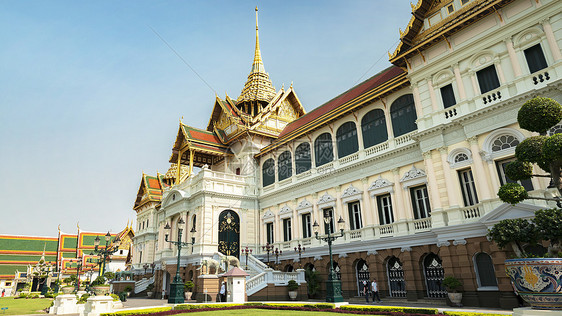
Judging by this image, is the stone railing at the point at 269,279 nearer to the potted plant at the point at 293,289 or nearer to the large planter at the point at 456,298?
the potted plant at the point at 293,289

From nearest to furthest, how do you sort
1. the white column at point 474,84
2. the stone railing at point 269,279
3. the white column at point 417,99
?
the white column at point 474,84 → the white column at point 417,99 → the stone railing at point 269,279

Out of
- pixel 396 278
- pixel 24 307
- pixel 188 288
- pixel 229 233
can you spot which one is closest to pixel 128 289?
pixel 24 307

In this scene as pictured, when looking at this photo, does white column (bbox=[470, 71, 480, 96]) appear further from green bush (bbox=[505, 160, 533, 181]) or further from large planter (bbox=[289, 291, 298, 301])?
large planter (bbox=[289, 291, 298, 301])

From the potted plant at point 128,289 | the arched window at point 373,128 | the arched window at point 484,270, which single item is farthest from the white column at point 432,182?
the potted plant at point 128,289

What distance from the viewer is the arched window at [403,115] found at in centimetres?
1993

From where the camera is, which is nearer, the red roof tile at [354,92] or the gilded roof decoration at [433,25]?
the gilded roof decoration at [433,25]

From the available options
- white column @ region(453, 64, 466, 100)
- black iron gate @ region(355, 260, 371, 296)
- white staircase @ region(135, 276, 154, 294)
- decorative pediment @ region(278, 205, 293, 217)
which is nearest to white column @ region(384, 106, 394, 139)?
white column @ region(453, 64, 466, 100)

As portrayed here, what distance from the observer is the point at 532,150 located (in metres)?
9.41

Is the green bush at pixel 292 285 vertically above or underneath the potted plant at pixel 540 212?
underneath

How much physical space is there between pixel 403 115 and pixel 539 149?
11438mm

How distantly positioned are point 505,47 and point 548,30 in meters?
1.61

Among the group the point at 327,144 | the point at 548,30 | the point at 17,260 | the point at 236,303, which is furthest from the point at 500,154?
the point at 17,260

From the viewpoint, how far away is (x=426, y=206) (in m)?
18.5

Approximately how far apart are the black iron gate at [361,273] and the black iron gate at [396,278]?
1513 millimetres
